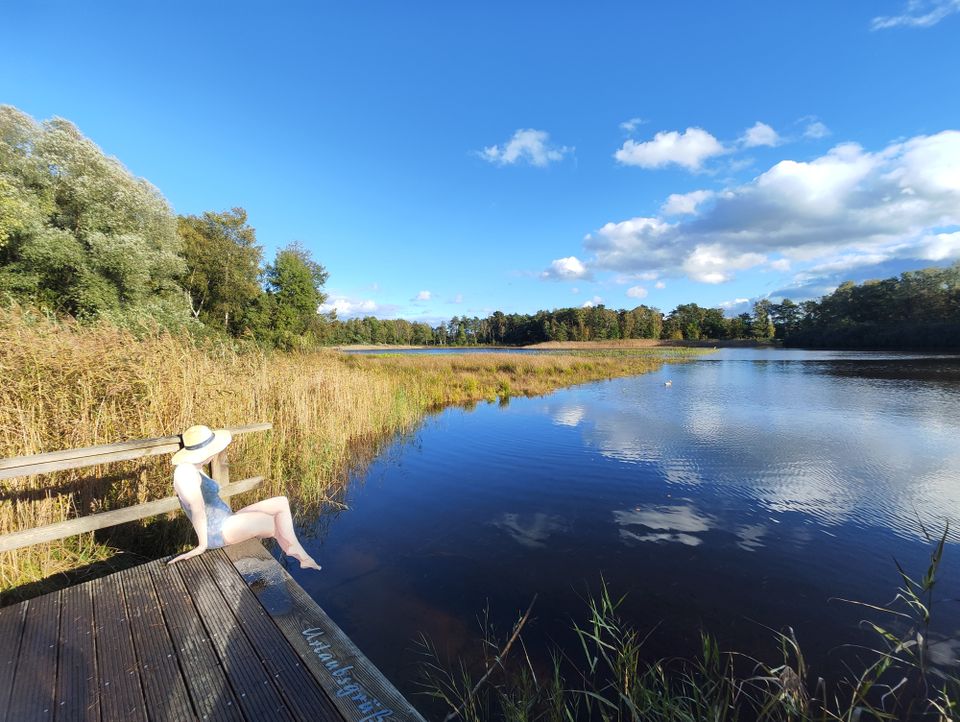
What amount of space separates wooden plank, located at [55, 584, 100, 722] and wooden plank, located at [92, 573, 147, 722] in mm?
32

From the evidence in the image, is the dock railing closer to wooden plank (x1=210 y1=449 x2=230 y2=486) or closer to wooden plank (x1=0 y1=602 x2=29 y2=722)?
wooden plank (x1=210 y1=449 x2=230 y2=486)

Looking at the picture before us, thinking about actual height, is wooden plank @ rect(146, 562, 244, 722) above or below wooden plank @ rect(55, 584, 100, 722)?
below

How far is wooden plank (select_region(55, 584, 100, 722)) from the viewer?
6.49 feet

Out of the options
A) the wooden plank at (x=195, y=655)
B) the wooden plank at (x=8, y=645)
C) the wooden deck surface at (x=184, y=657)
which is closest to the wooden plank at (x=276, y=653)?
the wooden deck surface at (x=184, y=657)

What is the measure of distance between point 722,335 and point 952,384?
92366mm

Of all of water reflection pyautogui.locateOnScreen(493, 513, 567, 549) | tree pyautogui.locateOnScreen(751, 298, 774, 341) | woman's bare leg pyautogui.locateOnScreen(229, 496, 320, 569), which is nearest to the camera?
woman's bare leg pyautogui.locateOnScreen(229, 496, 320, 569)

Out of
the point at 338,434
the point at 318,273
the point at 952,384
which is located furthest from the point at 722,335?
the point at 338,434

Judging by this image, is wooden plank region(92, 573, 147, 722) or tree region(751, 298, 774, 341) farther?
tree region(751, 298, 774, 341)

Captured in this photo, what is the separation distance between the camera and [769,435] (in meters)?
11.2

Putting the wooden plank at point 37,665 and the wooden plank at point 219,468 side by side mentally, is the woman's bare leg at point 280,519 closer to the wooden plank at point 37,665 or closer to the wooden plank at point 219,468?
the wooden plank at point 219,468

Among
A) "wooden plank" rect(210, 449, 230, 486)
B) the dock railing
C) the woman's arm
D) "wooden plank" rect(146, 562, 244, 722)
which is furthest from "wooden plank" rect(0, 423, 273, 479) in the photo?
"wooden plank" rect(146, 562, 244, 722)

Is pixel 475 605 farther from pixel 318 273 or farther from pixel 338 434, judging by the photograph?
pixel 318 273

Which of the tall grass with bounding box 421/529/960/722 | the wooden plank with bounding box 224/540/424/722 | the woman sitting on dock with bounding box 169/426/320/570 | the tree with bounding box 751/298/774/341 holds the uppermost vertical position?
the tree with bounding box 751/298/774/341

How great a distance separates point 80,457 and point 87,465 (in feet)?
0.98
